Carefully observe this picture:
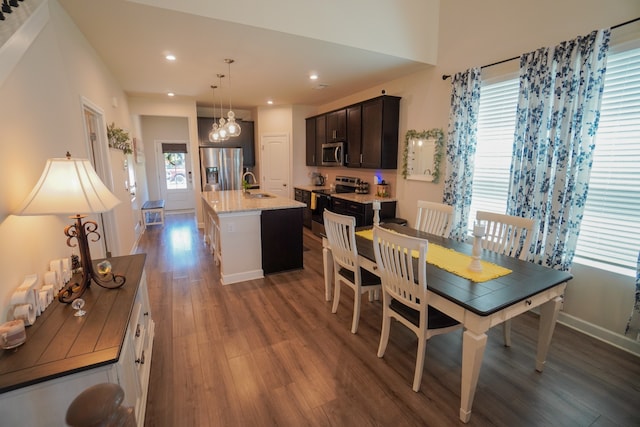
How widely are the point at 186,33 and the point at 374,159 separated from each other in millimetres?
2942

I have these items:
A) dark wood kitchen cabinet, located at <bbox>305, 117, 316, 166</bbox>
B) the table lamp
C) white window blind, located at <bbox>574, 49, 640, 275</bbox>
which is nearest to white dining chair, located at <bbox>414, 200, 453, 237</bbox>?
white window blind, located at <bbox>574, 49, 640, 275</bbox>

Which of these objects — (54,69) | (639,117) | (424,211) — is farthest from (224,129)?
(639,117)

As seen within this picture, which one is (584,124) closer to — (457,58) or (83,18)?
(457,58)

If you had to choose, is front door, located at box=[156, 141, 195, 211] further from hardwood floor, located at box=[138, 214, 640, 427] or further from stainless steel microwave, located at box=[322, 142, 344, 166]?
hardwood floor, located at box=[138, 214, 640, 427]

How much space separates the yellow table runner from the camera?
195 centimetres

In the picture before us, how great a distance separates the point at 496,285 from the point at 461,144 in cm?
218

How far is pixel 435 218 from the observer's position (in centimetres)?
Result: 306

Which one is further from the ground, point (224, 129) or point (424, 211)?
point (224, 129)

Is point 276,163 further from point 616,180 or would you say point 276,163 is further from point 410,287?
point 616,180

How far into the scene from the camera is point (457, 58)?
3.56m

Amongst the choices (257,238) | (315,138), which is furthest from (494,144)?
(315,138)

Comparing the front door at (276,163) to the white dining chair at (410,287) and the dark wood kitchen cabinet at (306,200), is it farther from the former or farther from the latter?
the white dining chair at (410,287)

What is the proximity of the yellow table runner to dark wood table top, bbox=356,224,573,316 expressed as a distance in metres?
0.04

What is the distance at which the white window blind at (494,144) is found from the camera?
311 centimetres
